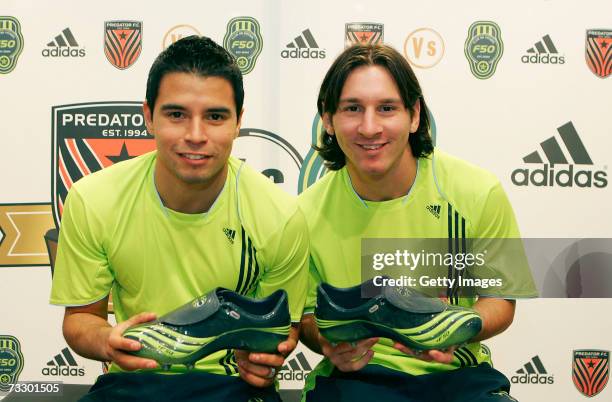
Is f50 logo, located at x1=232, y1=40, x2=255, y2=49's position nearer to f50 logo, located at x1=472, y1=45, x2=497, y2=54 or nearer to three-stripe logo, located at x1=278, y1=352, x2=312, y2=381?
f50 logo, located at x1=472, y1=45, x2=497, y2=54

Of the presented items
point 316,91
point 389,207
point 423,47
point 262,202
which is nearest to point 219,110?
point 262,202

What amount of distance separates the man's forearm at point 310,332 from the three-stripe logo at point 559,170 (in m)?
1.08

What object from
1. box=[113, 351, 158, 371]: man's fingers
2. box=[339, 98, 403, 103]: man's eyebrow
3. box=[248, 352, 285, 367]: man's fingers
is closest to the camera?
box=[113, 351, 158, 371]: man's fingers

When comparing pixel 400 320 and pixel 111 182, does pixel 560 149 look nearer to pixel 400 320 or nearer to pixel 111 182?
pixel 400 320

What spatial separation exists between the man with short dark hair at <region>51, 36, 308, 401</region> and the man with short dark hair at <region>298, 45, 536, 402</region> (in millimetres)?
106

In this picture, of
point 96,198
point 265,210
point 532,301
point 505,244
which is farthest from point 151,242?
point 532,301

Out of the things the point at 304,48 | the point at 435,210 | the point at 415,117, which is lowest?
the point at 435,210

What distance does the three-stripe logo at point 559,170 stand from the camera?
2.36m

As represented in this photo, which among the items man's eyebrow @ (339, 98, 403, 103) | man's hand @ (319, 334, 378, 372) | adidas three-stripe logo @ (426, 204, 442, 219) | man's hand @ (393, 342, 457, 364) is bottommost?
man's hand @ (319, 334, 378, 372)

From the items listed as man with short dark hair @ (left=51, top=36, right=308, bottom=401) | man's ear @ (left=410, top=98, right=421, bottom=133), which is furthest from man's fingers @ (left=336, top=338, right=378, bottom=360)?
man's ear @ (left=410, top=98, right=421, bottom=133)

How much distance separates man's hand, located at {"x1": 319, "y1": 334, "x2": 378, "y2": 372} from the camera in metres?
1.46

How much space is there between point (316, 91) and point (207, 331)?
1.23 m

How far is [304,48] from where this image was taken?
2.33 m

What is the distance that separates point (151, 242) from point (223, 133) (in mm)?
296
